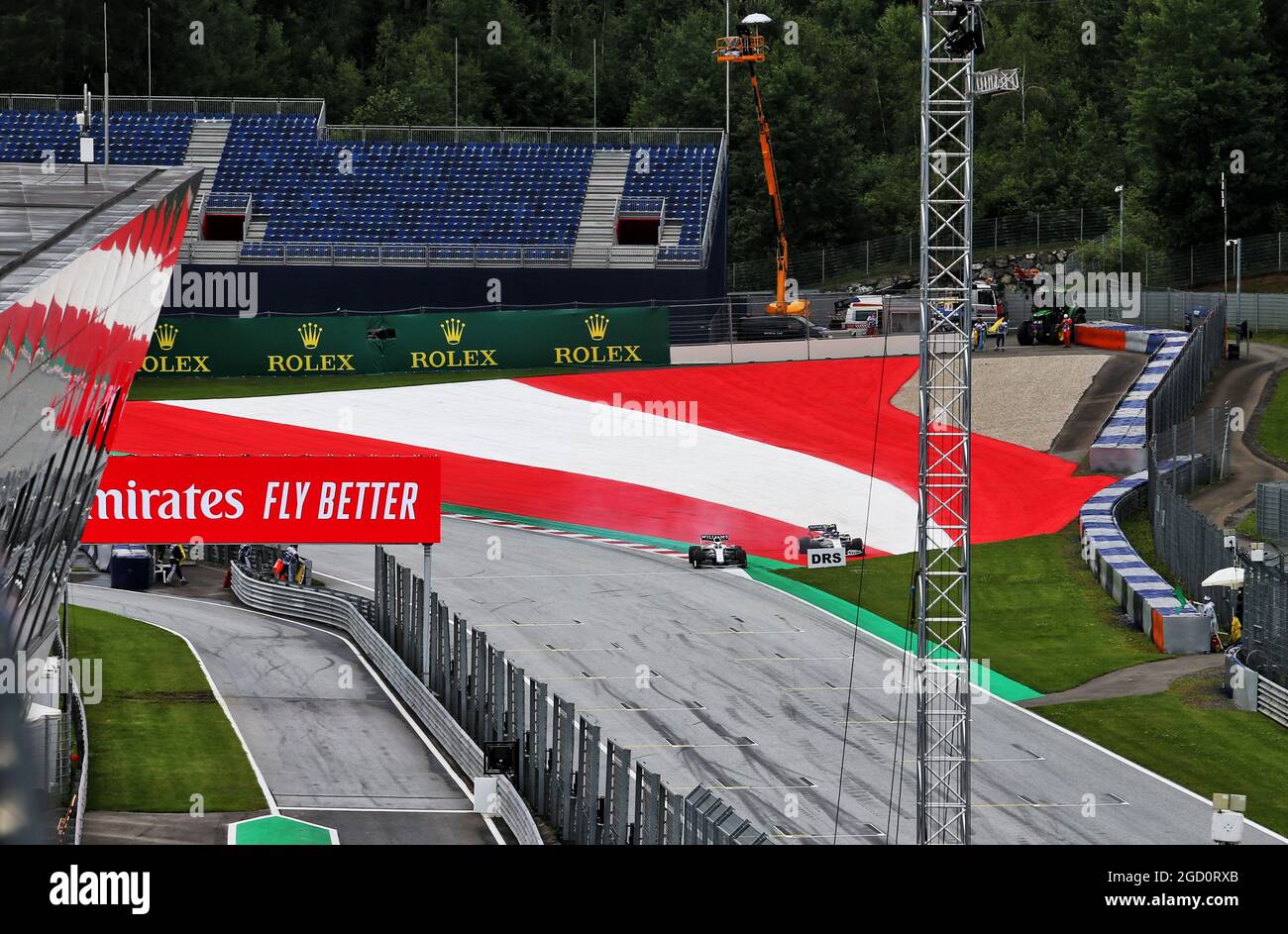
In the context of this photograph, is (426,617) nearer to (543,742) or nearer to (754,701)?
(754,701)

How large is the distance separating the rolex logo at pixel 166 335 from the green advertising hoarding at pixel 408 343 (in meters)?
0.03

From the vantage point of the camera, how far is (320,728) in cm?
2566

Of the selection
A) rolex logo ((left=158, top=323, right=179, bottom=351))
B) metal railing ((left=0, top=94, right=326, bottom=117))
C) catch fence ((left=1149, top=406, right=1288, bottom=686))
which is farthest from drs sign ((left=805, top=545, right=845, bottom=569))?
metal railing ((left=0, top=94, right=326, bottom=117))

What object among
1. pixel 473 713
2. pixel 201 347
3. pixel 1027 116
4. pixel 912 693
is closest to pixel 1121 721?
pixel 912 693

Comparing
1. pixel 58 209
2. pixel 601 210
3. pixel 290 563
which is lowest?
pixel 290 563

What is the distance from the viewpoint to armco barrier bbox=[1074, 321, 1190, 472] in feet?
140

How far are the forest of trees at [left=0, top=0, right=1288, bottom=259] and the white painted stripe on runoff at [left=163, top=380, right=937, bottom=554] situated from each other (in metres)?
34.9

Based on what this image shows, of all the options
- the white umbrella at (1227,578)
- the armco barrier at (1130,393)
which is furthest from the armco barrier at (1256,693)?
the armco barrier at (1130,393)

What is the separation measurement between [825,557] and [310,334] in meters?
23.3

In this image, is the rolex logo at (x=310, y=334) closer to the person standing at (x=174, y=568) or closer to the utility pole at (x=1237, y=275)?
the person standing at (x=174, y=568)

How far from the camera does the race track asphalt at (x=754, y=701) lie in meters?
21.3

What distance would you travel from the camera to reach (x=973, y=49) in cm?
1806

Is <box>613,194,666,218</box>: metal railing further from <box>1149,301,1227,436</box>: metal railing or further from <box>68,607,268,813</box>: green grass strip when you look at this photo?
<box>68,607,268,813</box>: green grass strip

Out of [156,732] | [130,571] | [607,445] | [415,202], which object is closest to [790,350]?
[607,445]
